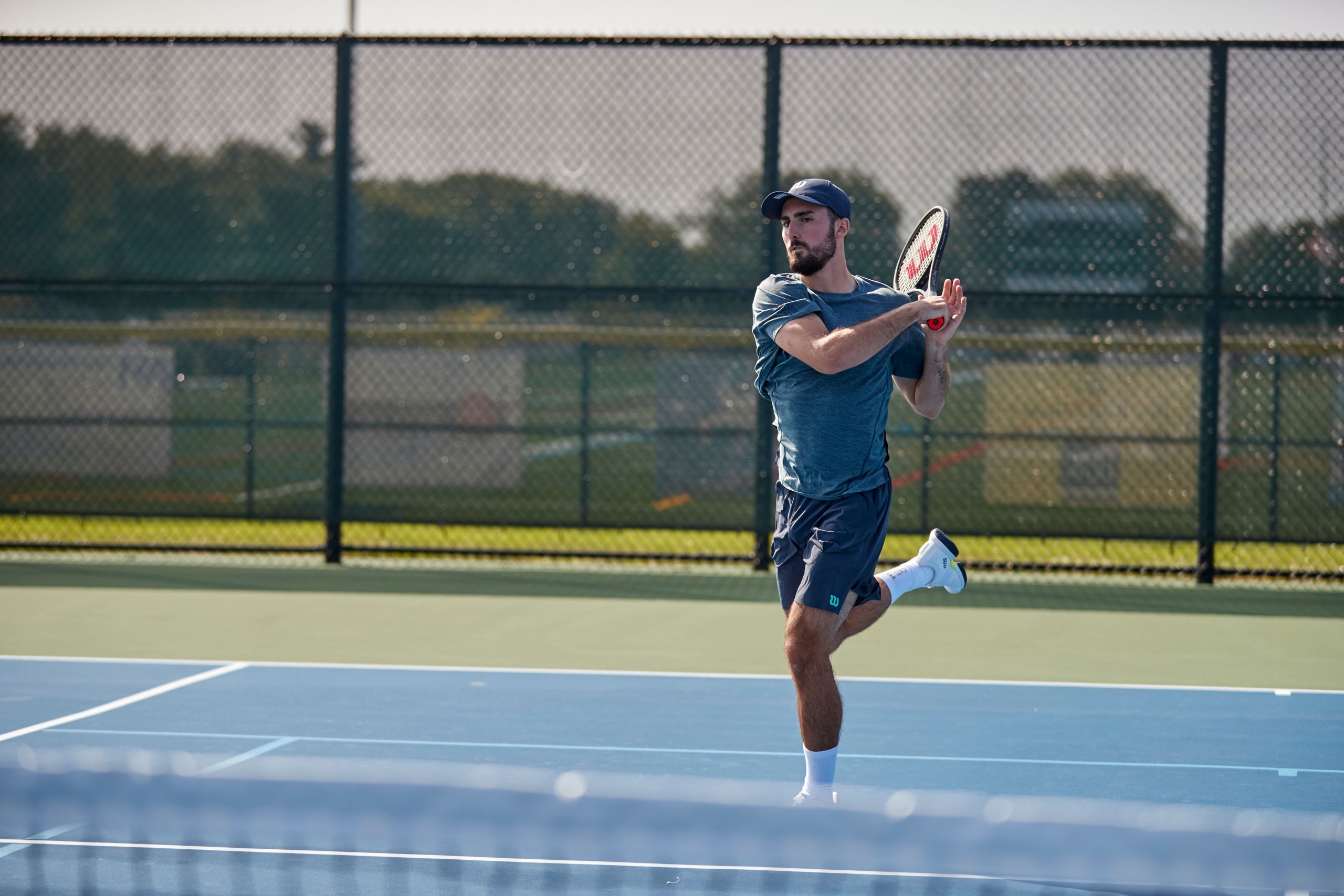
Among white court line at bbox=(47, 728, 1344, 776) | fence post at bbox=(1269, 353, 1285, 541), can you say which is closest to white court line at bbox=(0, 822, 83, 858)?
white court line at bbox=(47, 728, 1344, 776)

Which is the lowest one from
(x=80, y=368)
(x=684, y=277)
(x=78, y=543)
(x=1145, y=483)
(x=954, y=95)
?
(x=78, y=543)

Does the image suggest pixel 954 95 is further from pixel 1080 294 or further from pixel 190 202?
Result: pixel 190 202

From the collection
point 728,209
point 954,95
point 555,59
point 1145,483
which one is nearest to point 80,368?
point 555,59

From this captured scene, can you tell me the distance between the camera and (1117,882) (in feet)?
5.90

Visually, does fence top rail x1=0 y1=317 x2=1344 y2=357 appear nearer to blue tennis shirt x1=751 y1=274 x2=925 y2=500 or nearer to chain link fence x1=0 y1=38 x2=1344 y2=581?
chain link fence x1=0 y1=38 x2=1344 y2=581

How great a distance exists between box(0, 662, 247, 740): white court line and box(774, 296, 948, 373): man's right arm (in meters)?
2.94

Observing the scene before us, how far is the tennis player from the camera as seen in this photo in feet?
11.6

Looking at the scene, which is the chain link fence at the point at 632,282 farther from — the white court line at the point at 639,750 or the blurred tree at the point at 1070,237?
the white court line at the point at 639,750

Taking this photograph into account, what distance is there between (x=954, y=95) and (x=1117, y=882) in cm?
676

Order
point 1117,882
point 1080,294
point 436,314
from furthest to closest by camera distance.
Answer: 1. point 436,314
2. point 1080,294
3. point 1117,882

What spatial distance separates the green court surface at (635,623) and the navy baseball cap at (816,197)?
269 cm

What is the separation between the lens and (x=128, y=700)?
5.09m

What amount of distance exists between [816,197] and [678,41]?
4849 mm

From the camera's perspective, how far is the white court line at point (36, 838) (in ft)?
10.8
